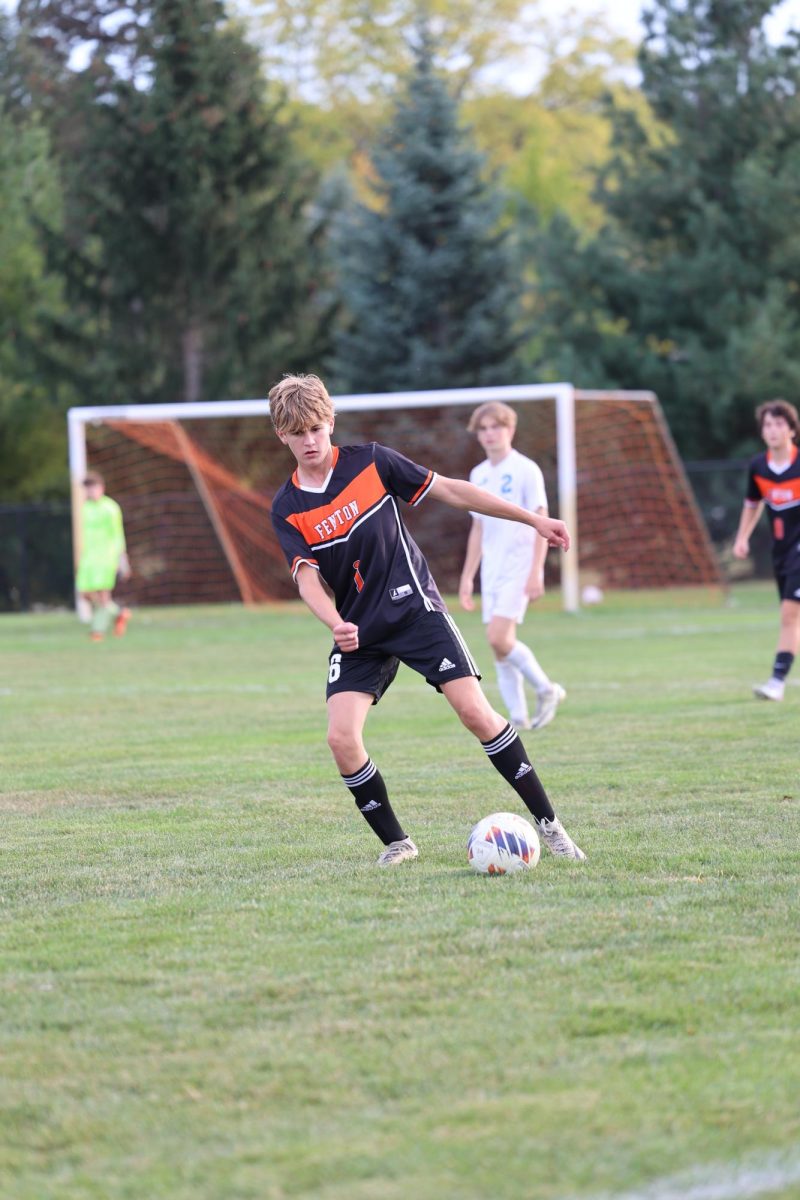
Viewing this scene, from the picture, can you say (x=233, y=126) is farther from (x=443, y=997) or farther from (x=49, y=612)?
(x=443, y=997)

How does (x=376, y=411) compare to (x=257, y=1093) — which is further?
(x=376, y=411)

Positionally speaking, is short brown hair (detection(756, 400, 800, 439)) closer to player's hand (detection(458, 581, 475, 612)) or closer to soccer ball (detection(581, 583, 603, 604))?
player's hand (detection(458, 581, 475, 612))

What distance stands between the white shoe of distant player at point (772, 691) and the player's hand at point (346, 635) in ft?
19.8

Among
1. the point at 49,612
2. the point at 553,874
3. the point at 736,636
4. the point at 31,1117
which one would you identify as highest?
the point at 31,1117

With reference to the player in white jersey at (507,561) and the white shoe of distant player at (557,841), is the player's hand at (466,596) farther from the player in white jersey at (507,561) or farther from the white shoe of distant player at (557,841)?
the white shoe of distant player at (557,841)

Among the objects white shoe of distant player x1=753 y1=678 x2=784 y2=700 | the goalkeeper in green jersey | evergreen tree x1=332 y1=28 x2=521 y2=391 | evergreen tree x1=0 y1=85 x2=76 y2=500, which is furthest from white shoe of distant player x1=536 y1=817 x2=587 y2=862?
evergreen tree x1=0 y1=85 x2=76 y2=500

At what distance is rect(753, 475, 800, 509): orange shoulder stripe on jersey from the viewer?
11133 millimetres

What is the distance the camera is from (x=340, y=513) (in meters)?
5.77

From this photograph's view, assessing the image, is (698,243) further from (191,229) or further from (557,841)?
(557,841)

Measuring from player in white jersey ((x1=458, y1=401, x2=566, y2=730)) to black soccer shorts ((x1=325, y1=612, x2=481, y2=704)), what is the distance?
382cm

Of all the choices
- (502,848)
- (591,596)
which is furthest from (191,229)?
(502,848)

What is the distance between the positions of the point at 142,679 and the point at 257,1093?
11.6 metres

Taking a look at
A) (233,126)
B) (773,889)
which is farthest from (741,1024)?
(233,126)

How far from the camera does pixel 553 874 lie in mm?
5512
